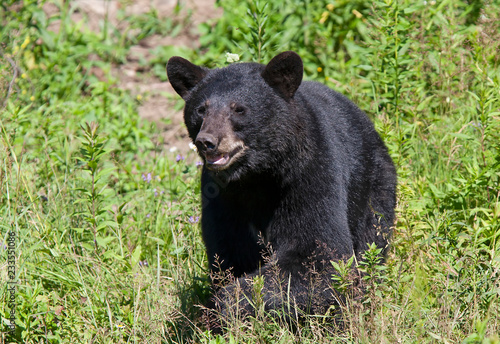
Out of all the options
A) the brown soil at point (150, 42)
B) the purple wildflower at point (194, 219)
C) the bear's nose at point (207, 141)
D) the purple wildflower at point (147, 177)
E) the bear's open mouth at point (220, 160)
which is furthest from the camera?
the brown soil at point (150, 42)

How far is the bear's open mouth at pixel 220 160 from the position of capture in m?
3.83

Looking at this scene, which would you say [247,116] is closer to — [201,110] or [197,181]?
[201,110]

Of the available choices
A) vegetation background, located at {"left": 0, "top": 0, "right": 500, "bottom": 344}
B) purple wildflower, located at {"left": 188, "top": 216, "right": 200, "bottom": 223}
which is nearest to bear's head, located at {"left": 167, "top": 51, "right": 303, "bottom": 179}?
vegetation background, located at {"left": 0, "top": 0, "right": 500, "bottom": 344}

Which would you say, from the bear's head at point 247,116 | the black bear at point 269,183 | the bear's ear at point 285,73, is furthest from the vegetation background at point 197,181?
the bear's ear at point 285,73

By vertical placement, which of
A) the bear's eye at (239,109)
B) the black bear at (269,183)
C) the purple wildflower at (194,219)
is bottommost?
the purple wildflower at (194,219)

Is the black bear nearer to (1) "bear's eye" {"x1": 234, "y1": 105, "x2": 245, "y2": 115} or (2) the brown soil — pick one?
(1) "bear's eye" {"x1": 234, "y1": 105, "x2": 245, "y2": 115}

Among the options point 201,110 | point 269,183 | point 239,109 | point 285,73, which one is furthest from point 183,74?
point 269,183

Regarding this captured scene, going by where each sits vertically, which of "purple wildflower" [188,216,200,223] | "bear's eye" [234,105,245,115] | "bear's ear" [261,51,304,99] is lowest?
"purple wildflower" [188,216,200,223]

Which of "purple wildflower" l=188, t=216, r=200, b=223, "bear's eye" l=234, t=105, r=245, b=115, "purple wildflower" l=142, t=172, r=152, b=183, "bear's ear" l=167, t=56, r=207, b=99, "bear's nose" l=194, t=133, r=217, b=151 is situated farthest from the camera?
"purple wildflower" l=142, t=172, r=152, b=183

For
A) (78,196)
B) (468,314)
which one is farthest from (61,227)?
(468,314)

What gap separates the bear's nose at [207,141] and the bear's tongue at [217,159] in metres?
0.07

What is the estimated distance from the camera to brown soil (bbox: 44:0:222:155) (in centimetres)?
729

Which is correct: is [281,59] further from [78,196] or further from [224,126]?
[78,196]

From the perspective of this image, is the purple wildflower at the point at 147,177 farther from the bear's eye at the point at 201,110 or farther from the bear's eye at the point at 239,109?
the bear's eye at the point at 239,109
